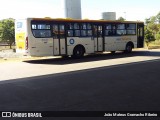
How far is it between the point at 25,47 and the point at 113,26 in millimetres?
8150

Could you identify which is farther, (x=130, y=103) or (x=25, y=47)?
(x=25, y=47)

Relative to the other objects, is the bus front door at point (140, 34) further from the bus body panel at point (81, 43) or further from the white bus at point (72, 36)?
the bus body panel at point (81, 43)

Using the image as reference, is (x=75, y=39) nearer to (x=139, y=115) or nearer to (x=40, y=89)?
(x=40, y=89)

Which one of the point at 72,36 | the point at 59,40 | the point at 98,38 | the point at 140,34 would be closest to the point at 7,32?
the point at 140,34

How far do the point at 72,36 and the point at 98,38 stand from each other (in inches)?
101

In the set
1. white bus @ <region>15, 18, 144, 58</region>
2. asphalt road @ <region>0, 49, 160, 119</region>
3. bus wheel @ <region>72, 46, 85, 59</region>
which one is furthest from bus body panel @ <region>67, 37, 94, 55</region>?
asphalt road @ <region>0, 49, 160, 119</region>

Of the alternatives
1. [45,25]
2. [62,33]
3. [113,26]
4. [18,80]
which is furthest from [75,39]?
[18,80]

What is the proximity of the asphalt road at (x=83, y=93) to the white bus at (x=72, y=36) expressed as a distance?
22.5 feet

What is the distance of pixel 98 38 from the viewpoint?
22781mm

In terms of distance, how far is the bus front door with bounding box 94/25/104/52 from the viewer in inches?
890

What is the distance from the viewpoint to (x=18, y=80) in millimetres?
11695

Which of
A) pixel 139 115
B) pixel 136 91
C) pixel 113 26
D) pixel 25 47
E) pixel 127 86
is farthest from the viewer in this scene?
pixel 113 26

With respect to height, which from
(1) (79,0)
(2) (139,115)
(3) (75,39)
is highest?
(1) (79,0)

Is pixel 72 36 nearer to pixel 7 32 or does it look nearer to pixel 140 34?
pixel 140 34
